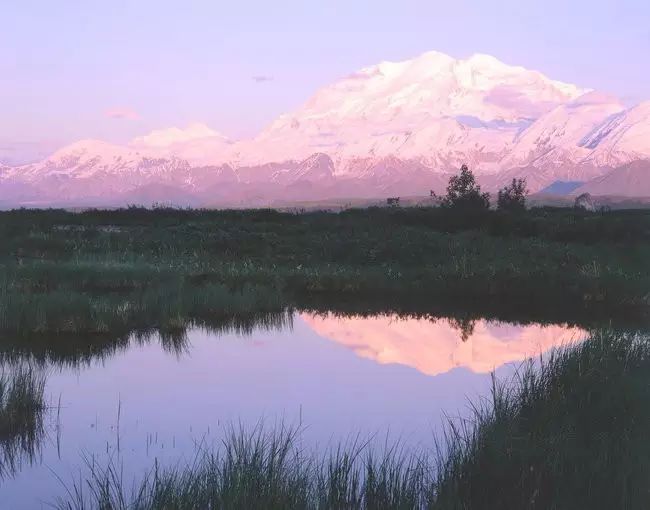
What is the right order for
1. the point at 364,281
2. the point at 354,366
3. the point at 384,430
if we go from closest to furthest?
the point at 384,430 → the point at 354,366 → the point at 364,281

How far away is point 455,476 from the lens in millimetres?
6777

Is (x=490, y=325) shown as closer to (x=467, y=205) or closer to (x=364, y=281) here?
(x=364, y=281)

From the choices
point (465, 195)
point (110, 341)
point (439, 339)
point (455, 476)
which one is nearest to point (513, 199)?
point (465, 195)

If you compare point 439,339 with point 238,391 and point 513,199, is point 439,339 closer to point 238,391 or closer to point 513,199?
point 238,391

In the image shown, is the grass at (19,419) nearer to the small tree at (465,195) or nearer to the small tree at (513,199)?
the small tree at (465,195)

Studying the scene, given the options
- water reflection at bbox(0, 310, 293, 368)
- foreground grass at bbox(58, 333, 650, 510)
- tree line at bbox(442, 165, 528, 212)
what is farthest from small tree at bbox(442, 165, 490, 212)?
foreground grass at bbox(58, 333, 650, 510)

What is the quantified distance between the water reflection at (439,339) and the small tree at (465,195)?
90.1 ft

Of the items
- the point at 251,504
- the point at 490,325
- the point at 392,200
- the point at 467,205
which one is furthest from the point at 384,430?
the point at 392,200

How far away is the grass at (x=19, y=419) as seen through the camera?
840 cm

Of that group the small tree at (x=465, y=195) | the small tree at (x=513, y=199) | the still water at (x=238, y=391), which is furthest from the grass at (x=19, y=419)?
the small tree at (x=513, y=199)

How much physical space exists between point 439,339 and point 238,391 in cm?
625

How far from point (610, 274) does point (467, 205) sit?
76.7 feet

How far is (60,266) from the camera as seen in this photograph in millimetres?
21984

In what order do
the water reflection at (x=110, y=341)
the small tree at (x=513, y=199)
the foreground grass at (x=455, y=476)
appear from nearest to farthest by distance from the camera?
the foreground grass at (x=455, y=476), the water reflection at (x=110, y=341), the small tree at (x=513, y=199)
